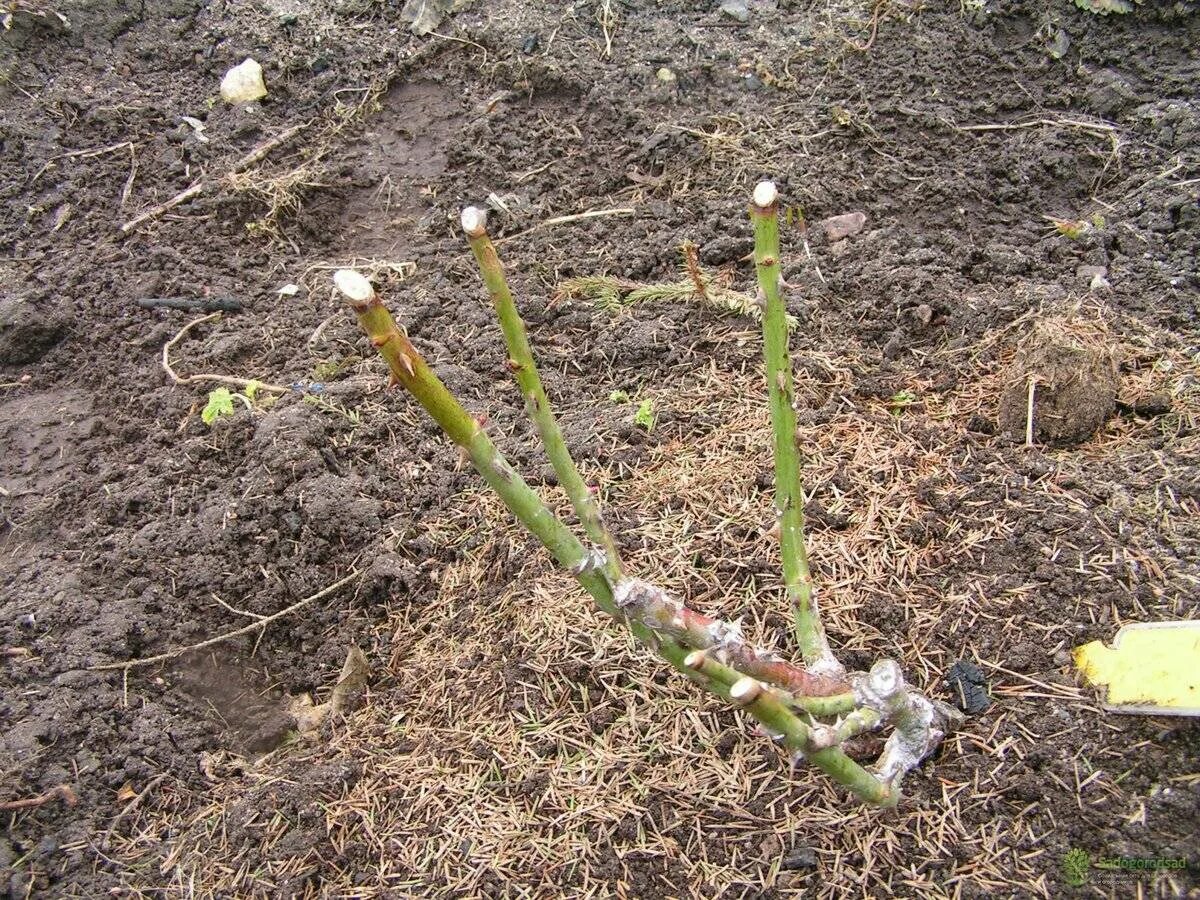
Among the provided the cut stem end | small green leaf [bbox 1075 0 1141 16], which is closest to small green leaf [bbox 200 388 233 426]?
the cut stem end

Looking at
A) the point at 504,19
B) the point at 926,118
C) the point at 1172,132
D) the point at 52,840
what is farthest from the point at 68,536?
the point at 1172,132

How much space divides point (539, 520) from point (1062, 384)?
153cm

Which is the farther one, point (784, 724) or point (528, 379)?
point (528, 379)

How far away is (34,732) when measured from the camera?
7.23 ft

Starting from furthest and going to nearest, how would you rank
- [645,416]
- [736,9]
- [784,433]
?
[736,9] → [645,416] → [784,433]

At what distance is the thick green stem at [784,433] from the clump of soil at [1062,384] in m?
0.87

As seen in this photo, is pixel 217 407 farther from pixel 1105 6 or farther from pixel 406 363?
pixel 1105 6

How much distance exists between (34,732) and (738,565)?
72.1 inches

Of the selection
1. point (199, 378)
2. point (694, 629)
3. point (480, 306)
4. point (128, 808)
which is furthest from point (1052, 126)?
point (128, 808)

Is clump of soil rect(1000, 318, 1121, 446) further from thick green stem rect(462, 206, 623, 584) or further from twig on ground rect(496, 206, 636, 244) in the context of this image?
twig on ground rect(496, 206, 636, 244)

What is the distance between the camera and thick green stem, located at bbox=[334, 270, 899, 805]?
3.93 feet

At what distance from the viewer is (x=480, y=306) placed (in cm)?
316

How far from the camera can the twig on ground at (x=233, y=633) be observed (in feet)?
7.82

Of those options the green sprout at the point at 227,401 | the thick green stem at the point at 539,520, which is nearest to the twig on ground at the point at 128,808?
the green sprout at the point at 227,401
